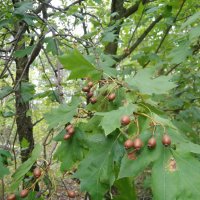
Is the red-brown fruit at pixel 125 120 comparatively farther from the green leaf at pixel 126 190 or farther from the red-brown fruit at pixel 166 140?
the green leaf at pixel 126 190

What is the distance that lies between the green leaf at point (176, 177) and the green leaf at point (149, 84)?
0.36 m

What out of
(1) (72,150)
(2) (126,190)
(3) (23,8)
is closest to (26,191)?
(1) (72,150)

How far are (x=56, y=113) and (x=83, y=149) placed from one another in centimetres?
25

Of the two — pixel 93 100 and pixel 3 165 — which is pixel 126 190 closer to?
pixel 93 100

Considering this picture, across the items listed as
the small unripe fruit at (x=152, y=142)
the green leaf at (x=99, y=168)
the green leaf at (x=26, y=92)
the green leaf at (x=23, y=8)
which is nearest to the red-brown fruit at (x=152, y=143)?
the small unripe fruit at (x=152, y=142)

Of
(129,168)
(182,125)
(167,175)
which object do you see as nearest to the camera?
(167,175)

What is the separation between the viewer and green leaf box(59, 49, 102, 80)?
1652mm

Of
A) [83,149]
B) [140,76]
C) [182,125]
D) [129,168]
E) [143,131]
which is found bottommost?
[182,125]

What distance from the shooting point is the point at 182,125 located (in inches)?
109

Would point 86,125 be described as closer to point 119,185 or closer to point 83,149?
point 83,149

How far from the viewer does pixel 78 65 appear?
5.62 ft

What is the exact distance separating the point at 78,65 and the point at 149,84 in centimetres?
38

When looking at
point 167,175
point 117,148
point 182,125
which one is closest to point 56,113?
point 117,148

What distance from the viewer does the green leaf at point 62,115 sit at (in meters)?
1.72
